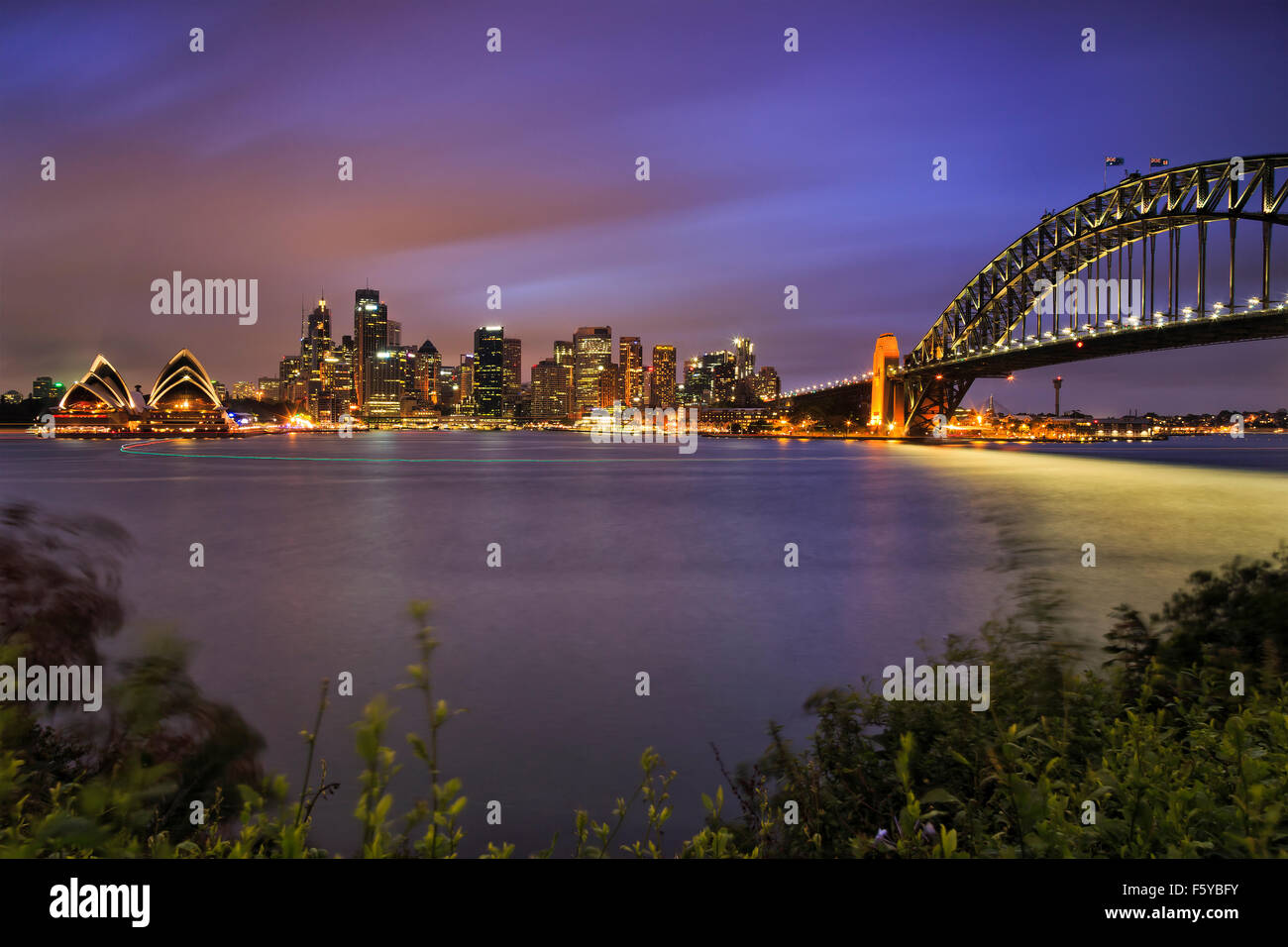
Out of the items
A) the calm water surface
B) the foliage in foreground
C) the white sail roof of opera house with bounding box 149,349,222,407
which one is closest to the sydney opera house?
the white sail roof of opera house with bounding box 149,349,222,407

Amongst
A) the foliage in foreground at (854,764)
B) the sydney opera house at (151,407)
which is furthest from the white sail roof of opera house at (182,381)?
the foliage in foreground at (854,764)

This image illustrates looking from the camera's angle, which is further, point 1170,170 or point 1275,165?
point 1170,170

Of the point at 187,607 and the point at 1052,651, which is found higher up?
the point at 1052,651

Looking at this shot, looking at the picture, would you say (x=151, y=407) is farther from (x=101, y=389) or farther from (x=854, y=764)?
(x=854, y=764)

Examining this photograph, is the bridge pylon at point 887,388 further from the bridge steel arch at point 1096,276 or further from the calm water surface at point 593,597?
the calm water surface at point 593,597
